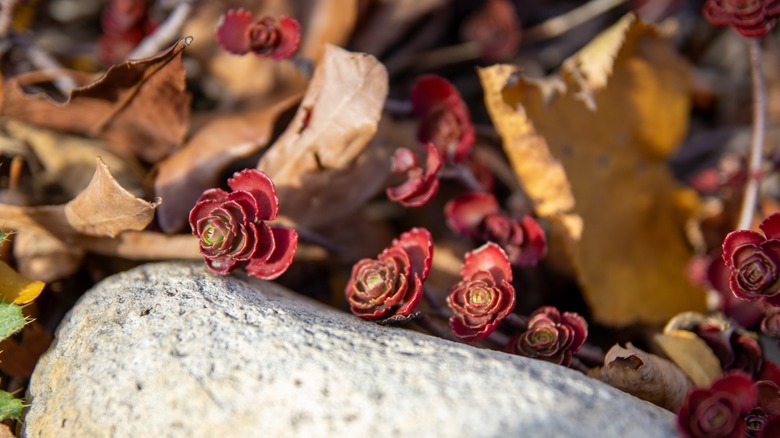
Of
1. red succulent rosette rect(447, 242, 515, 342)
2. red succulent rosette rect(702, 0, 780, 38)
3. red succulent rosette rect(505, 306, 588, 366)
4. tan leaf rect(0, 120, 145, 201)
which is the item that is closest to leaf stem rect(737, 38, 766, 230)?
red succulent rosette rect(702, 0, 780, 38)

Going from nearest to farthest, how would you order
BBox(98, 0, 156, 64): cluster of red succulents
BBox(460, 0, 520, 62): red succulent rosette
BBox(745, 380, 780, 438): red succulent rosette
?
1. BBox(745, 380, 780, 438): red succulent rosette
2. BBox(98, 0, 156, 64): cluster of red succulents
3. BBox(460, 0, 520, 62): red succulent rosette

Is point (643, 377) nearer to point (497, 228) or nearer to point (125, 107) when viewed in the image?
point (497, 228)

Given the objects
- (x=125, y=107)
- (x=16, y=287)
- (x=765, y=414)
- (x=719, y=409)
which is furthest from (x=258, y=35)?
(x=765, y=414)

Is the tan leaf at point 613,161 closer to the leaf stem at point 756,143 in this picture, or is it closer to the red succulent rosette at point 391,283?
the leaf stem at point 756,143

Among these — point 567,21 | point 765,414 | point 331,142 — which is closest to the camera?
point 765,414

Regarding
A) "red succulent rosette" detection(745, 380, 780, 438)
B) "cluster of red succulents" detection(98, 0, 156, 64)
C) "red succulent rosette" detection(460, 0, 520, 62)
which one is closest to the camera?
"red succulent rosette" detection(745, 380, 780, 438)

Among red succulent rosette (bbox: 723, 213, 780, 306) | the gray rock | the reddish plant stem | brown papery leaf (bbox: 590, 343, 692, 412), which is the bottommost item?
the gray rock

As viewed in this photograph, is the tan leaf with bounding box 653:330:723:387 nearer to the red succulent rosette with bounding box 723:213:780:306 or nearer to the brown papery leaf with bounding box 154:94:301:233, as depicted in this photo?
the red succulent rosette with bounding box 723:213:780:306

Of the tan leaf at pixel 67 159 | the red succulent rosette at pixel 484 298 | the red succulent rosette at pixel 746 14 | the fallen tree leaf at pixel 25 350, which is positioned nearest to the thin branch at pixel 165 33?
the tan leaf at pixel 67 159
